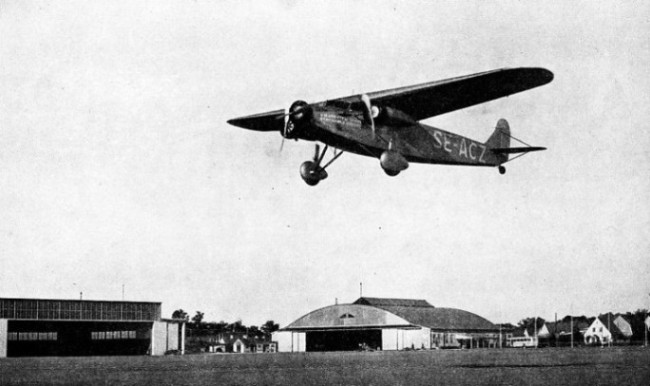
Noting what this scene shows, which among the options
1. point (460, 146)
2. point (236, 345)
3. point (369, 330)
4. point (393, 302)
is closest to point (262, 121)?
point (460, 146)

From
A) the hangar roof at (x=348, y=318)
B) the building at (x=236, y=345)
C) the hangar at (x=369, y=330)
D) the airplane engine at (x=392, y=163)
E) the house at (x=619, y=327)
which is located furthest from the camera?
the house at (x=619, y=327)

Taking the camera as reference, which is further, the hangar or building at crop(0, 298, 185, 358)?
the hangar

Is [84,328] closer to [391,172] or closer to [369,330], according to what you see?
[369,330]

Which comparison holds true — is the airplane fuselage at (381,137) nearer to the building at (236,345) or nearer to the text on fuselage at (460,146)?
the text on fuselage at (460,146)

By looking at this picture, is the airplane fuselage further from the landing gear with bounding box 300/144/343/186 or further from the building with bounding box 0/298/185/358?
the building with bounding box 0/298/185/358

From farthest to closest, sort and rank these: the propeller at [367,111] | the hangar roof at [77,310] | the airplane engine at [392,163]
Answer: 1. the hangar roof at [77,310]
2. the propeller at [367,111]
3. the airplane engine at [392,163]

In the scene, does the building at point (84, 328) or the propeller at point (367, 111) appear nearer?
the propeller at point (367, 111)

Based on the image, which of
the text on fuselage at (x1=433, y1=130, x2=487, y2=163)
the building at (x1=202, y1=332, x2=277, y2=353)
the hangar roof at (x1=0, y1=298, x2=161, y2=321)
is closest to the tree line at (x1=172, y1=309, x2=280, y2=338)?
the building at (x1=202, y1=332, x2=277, y2=353)

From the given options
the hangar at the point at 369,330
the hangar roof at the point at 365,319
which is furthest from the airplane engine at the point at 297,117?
the hangar roof at the point at 365,319
